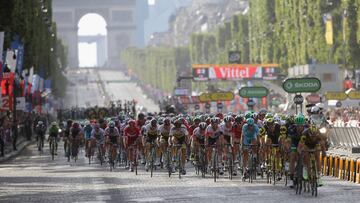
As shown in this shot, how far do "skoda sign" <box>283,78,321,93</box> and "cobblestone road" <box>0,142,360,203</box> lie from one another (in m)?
4.73

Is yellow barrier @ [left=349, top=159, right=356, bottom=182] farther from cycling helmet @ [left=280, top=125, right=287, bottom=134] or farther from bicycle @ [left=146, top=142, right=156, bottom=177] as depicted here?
bicycle @ [left=146, top=142, right=156, bottom=177]

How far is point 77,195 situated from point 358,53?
71237mm

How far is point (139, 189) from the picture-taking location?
3259 cm

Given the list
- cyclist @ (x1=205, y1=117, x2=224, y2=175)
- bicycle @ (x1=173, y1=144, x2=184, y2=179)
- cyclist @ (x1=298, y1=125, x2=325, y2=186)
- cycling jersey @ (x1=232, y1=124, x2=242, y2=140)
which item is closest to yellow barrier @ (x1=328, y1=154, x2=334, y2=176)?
cycling jersey @ (x1=232, y1=124, x2=242, y2=140)

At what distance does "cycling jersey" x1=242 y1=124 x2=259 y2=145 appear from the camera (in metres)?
34.8

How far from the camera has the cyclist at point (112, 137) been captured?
43.7 meters

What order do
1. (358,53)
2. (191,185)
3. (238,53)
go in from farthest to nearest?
(238,53), (358,53), (191,185)

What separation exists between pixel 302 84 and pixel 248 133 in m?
9.71

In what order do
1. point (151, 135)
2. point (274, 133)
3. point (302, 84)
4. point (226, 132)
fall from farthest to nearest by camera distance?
point (302, 84), point (151, 135), point (226, 132), point (274, 133)

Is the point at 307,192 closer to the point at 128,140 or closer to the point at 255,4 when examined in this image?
the point at 128,140

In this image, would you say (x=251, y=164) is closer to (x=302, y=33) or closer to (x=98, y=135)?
(x=98, y=135)

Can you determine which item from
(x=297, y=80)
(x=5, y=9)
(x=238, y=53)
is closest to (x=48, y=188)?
(x=297, y=80)

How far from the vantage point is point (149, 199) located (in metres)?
28.9

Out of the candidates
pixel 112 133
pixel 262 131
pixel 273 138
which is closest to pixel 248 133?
pixel 262 131
